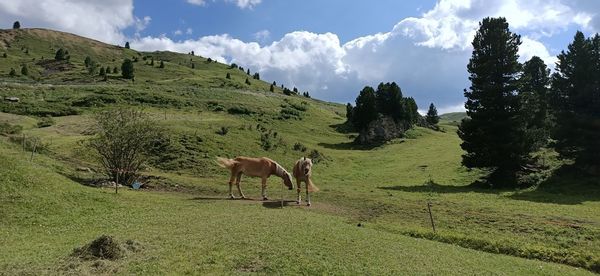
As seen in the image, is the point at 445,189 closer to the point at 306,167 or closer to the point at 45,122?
the point at 306,167

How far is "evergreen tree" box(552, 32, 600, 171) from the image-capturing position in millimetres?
40281

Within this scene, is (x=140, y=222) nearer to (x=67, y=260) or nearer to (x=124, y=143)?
(x=67, y=260)

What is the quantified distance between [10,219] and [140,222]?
15.5ft

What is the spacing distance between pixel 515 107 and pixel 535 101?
1536cm

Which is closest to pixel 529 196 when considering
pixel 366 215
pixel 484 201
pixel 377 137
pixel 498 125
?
pixel 484 201

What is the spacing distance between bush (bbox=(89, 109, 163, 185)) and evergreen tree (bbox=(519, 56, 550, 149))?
32824 mm

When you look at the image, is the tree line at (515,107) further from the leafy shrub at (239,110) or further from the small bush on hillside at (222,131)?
the leafy shrub at (239,110)

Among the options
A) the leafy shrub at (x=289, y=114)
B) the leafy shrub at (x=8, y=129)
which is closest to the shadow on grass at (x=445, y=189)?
the leafy shrub at (x=8, y=129)

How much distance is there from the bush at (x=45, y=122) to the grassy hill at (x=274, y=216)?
721 mm

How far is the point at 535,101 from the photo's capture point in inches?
2189

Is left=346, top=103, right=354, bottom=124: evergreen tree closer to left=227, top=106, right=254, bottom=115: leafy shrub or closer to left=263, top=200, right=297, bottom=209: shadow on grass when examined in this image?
left=227, top=106, right=254, bottom=115: leafy shrub

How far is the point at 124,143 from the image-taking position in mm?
31438

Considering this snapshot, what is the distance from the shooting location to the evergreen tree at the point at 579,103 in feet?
132

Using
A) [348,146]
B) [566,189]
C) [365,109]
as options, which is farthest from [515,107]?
[365,109]
